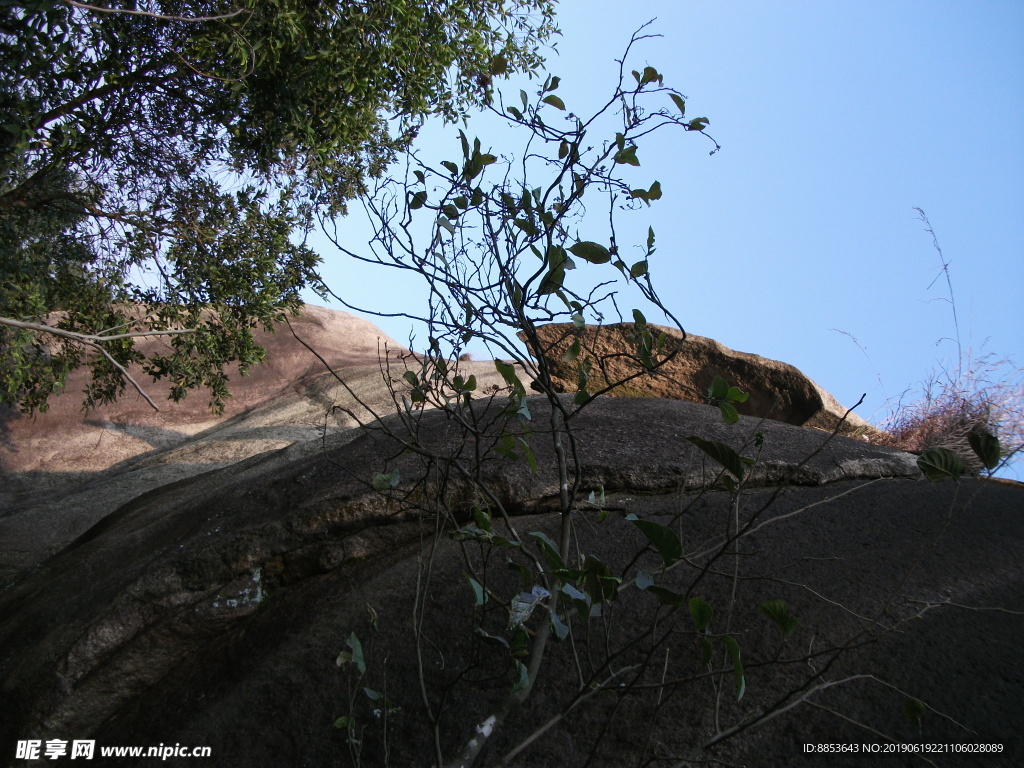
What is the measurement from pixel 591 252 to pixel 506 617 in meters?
1.29

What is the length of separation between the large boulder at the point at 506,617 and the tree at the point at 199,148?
2.48 meters

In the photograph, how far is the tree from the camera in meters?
5.20

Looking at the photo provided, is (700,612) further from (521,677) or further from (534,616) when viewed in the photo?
(534,616)

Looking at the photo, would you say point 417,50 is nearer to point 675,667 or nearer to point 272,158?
point 272,158

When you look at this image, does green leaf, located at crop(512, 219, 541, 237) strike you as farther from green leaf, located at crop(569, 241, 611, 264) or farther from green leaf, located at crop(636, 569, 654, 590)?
green leaf, located at crop(636, 569, 654, 590)

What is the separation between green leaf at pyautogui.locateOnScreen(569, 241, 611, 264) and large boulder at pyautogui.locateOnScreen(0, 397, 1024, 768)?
731 millimetres

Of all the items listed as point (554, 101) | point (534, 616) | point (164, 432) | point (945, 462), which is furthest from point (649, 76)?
point (164, 432)

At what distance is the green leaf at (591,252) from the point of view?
83.0 inches

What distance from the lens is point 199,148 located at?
683 cm

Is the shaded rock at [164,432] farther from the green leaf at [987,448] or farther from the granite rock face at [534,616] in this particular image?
the green leaf at [987,448]

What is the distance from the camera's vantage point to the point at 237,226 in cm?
629

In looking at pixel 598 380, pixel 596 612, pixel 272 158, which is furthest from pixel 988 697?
pixel 272 158

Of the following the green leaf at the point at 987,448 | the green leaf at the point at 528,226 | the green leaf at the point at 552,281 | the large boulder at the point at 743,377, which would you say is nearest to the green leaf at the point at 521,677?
the green leaf at the point at 552,281

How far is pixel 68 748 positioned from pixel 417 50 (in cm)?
489
